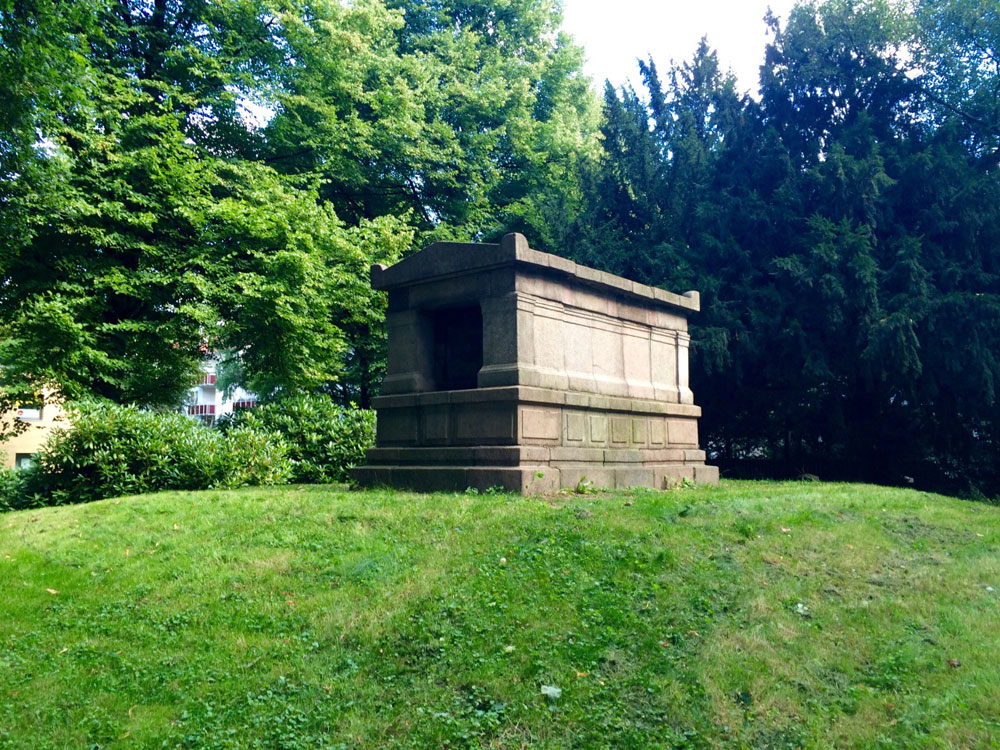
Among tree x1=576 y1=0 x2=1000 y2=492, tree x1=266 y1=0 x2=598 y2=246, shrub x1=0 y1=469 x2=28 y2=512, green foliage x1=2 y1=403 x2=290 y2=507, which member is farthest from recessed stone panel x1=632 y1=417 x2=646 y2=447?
tree x1=266 y1=0 x2=598 y2=246

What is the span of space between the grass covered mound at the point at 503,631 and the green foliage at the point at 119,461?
11.2 ft

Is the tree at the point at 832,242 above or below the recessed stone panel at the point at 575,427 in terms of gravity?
above

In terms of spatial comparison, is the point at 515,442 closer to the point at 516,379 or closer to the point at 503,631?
A: the point at 516,379

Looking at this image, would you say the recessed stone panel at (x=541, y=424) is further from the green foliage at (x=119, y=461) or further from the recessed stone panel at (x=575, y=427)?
the green foliage at (x=119, y=461)

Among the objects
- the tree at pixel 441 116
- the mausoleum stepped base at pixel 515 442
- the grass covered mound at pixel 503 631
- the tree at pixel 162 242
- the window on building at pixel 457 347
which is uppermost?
the tree at pixel 441 116

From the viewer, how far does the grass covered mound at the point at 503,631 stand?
4773mm

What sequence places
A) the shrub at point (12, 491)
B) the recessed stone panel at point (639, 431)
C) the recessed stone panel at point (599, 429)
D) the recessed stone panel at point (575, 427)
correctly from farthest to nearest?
the shrub at point (12, 491) → the recessed stone panel at point (639, 431) → the recessed stone panel at point (599, 429) → the recessed stone panel at point (575, 427)

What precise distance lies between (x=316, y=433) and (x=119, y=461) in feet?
12.5

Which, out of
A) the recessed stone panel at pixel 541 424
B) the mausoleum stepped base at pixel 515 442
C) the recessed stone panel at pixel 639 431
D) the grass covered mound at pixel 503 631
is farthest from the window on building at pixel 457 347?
the grass covered mound at pixel 503 631

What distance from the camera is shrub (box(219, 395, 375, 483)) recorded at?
14773 mm

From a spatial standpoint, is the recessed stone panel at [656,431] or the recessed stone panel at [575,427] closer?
the recessed stone panel at [575,427]

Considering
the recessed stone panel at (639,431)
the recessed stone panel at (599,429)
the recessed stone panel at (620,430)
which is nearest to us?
the recessed stone panel at (599,429)

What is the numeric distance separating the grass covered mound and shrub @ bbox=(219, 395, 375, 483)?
590 cm

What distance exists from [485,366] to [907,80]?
16.7 meters
